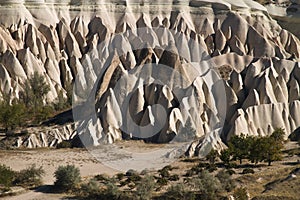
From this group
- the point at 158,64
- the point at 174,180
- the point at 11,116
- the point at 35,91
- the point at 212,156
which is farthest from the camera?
the point at 35,91

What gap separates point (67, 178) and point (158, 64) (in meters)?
18.4

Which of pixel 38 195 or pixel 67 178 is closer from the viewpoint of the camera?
pixel 38 195

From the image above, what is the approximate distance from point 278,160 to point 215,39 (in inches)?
1177

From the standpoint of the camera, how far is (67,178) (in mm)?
25828

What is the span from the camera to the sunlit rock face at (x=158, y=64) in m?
36.6

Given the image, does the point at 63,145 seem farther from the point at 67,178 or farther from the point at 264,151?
the point at 264,151

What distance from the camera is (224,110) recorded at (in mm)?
38406

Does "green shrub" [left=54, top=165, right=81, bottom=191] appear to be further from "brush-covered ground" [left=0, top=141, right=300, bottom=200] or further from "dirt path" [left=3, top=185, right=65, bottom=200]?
"dirt path" [left=3, top=185, right=65, bottom=200]

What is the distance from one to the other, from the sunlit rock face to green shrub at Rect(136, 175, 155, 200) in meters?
7.92

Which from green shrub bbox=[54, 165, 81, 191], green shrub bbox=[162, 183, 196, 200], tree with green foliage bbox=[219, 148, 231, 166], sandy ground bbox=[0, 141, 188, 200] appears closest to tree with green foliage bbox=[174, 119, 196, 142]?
sandy ground bbox=[0, 141, 188, 200]

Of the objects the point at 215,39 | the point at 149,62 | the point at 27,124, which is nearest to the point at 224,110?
the point at 149,62

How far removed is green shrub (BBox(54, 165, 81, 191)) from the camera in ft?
84.8

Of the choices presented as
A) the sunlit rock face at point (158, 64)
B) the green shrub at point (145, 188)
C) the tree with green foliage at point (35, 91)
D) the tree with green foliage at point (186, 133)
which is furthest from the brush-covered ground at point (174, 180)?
the tree with green foliage at point (35, 91)

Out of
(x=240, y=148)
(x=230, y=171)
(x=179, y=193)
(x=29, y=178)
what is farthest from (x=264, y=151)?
(x=29, y=178)
